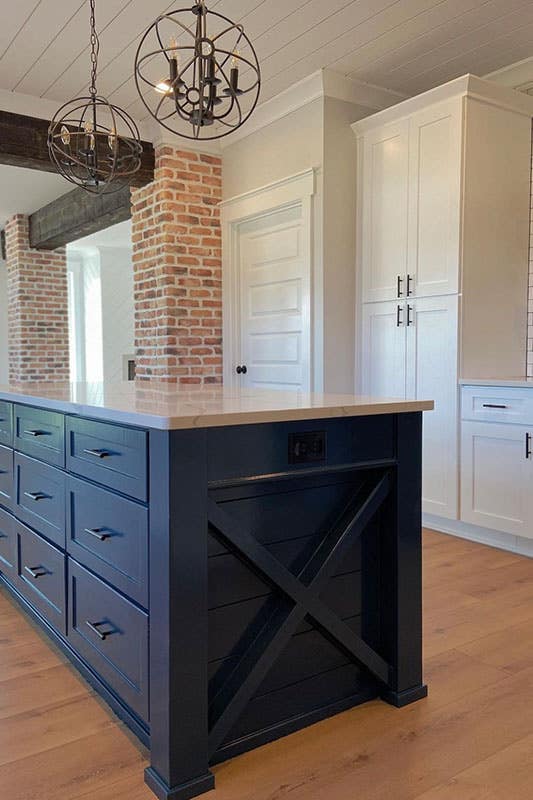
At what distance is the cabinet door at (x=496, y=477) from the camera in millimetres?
3111

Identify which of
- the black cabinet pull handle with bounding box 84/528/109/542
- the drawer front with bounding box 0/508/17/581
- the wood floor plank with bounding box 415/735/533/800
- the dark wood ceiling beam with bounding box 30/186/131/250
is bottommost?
the wood floor plank with bounding box 415/735/533/800

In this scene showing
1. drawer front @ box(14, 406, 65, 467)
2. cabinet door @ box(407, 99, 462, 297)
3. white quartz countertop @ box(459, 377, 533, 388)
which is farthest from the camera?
cabinet door @ box(407, 99, 462, 297)

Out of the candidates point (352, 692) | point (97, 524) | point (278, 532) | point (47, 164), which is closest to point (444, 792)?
point (352, 692)

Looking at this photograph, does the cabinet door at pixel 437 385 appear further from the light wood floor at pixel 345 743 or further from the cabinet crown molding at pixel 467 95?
the light wood floor at pixel 345 743

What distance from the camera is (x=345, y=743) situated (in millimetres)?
1638

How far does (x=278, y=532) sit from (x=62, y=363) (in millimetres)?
5764

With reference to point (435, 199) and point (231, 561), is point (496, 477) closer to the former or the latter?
point (435, 199)

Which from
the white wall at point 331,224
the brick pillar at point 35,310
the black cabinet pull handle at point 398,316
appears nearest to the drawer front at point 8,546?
the white wall at point 331,224

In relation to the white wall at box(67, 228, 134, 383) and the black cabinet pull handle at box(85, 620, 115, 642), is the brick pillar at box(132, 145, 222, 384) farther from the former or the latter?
the white wall at box(67, 228, 134, 383)

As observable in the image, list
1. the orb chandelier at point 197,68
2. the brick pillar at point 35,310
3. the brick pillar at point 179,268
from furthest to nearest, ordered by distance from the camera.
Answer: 1. the brick pillar at point 35,310
2. the brick pillar at point 179,268
3. the orb chandelier at point 197,68

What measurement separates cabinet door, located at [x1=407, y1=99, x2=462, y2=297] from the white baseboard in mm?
1301

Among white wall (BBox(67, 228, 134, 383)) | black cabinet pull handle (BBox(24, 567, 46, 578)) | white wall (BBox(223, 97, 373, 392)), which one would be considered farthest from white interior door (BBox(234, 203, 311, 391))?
white wall (BBox(67, 228, 134, 383))

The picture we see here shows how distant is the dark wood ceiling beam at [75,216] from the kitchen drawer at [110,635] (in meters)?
3.70

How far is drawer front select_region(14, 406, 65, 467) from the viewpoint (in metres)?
1.99
